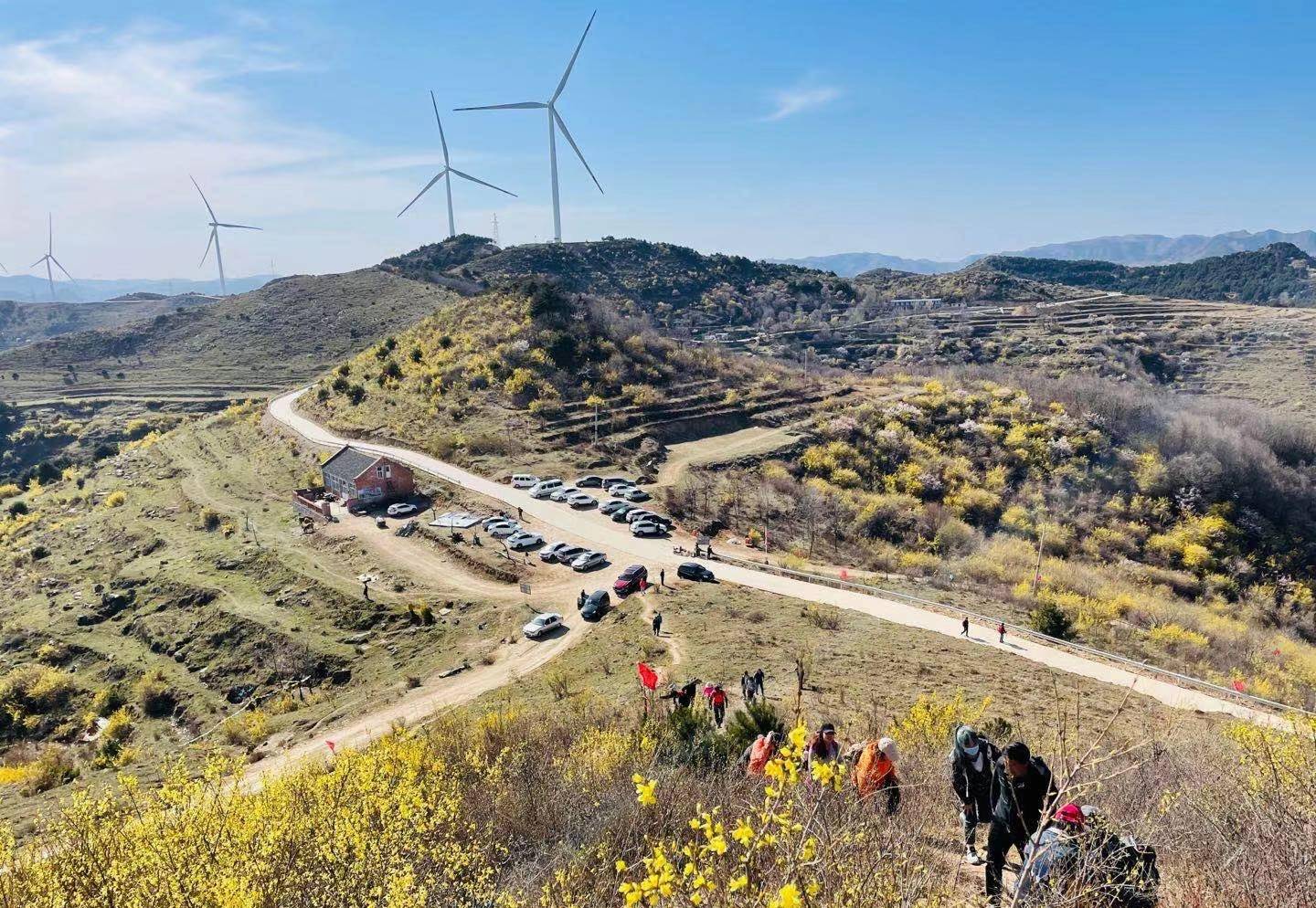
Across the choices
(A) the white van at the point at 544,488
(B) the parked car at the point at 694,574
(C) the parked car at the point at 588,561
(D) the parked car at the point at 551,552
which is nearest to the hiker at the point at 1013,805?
(B) the parked car at the point at 694,574

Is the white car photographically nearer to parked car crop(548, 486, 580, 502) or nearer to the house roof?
parked car crop(548, 486, 580, 502)

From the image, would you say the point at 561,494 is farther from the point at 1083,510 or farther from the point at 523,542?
the point at 1083,510

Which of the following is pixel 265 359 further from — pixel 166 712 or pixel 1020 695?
pixel 1020 695

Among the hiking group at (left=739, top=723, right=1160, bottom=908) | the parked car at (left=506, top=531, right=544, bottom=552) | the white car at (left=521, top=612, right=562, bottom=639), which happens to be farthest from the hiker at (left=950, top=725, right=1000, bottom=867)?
the parked car at (left=506, top=531, right=544, bottom=552)

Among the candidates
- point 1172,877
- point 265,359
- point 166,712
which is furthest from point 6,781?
point 265,359

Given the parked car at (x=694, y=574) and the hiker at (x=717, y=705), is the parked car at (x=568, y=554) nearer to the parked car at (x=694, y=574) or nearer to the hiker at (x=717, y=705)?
the parked car at (x=694, y=574)

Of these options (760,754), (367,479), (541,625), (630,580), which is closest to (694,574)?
(630,580)
